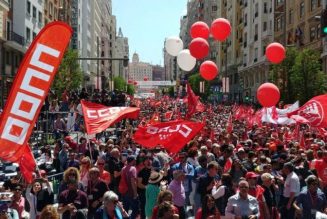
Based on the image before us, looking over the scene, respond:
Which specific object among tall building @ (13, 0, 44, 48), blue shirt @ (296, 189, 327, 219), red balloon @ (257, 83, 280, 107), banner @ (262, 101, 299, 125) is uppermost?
tall building @ (13, 0, 44, 48)

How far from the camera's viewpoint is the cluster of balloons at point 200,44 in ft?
72.2

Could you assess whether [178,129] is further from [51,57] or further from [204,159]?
[51,57]

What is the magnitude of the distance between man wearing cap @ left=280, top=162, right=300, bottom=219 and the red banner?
4.51 m

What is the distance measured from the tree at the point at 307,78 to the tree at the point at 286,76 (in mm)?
943

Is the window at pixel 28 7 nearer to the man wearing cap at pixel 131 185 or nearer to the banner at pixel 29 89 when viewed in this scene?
the man wearing cap at pixel 131 185

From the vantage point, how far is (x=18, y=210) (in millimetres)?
7805

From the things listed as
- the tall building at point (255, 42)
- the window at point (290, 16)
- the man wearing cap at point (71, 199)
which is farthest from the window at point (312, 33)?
the man wearing cap at point (71, 199)

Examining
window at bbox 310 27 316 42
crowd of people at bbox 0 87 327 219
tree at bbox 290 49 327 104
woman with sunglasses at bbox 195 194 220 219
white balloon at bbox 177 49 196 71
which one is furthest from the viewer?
window at bbox 310 27 316 42

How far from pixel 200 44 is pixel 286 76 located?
1794 centimetres

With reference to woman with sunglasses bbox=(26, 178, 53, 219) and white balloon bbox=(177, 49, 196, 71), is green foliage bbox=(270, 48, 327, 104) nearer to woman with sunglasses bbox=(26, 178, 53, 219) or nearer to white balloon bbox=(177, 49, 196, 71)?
white balloon bbox=(177, 49, 196, 71)

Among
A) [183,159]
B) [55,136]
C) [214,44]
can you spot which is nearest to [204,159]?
[183,159]

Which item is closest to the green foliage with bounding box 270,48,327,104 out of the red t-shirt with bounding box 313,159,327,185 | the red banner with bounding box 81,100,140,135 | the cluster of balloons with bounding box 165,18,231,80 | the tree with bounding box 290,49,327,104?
the tree with bounding box 290,49,327,104

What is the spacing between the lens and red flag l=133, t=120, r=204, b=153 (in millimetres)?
A: 12406

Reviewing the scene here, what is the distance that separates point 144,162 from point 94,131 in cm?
220
